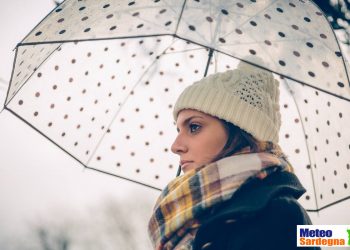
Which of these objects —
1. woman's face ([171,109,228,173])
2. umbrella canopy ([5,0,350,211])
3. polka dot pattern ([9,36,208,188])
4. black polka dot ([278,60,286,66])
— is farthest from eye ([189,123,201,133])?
polka dot pattern ([9,36,208,188])

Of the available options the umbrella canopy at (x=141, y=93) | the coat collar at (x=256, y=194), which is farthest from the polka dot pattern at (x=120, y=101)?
the coat collar at (x=256, y=194)

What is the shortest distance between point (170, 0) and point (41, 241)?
22076mm

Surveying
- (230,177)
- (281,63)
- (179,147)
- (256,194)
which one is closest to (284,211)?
(256,194)

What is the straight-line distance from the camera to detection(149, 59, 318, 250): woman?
3.64ft

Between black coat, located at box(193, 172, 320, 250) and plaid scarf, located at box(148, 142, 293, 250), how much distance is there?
4.3 inches

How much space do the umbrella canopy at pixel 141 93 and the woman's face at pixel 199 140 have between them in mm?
506

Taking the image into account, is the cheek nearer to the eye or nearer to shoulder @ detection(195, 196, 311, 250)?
the eye

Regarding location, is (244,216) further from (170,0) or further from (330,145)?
(330,145)

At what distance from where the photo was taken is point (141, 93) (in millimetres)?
2457

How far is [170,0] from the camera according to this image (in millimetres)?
1646

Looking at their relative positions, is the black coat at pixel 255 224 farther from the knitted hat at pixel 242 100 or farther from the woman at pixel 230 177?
the knitted hat at pixel 242 100

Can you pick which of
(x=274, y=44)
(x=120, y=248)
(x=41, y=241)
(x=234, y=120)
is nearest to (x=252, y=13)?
(x=274, y=44)

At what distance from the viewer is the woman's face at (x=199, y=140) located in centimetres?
146

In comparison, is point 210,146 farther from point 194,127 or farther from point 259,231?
point 259,231
